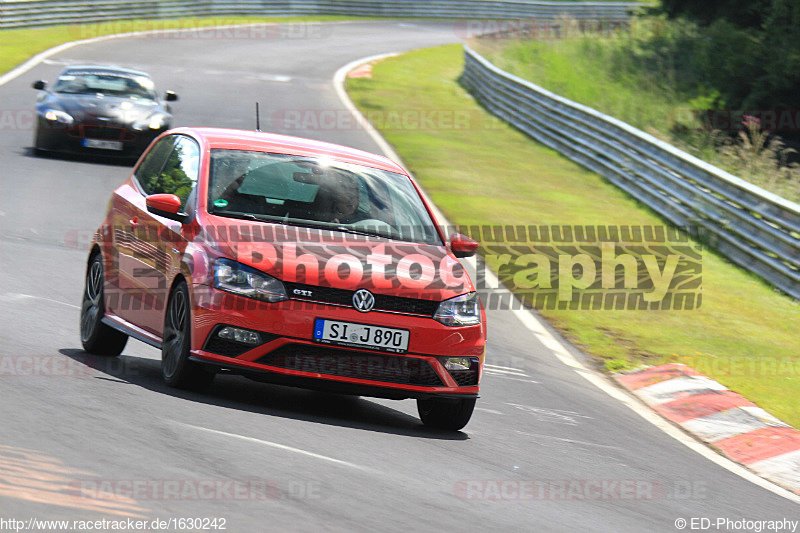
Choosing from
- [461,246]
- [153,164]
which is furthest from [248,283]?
[153,164]

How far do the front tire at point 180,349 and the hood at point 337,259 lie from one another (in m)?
A: 0.40

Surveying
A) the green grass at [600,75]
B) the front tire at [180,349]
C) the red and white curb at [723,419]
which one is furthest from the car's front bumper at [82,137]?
the green grass at [600,75]

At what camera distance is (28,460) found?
17.2 ft

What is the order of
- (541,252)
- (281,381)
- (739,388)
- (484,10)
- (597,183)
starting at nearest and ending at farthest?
(281,381)
(739,388)
(541,252)
(597,183)
(484,10)

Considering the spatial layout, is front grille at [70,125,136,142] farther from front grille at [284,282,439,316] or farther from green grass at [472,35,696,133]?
green grass at [472,35,696,133]

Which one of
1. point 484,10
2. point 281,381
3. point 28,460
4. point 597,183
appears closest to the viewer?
point 28,460

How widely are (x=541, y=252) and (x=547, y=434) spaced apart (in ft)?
25.2

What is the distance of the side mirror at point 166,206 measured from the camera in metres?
7.40

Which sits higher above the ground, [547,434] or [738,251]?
[547,434]

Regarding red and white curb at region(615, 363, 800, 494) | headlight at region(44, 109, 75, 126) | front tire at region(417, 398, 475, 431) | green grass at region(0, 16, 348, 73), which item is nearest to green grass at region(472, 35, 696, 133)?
green grass at region(0, 16, 348, 73)

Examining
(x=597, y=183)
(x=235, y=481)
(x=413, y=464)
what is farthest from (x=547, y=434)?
(x=597, y=183)

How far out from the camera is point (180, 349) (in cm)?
709

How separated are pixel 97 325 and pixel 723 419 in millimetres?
4668

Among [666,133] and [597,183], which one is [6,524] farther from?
[666,133]
